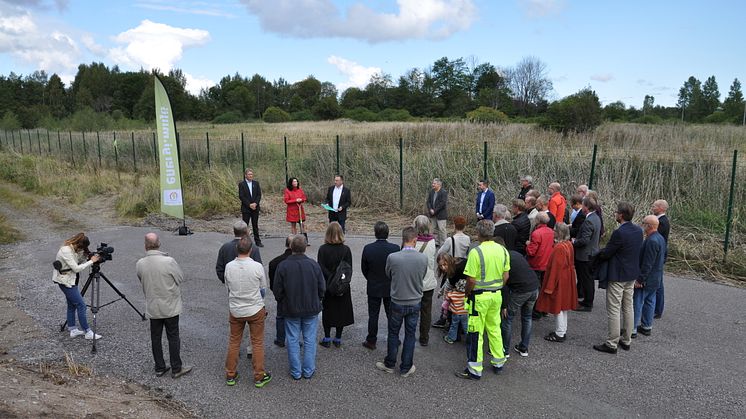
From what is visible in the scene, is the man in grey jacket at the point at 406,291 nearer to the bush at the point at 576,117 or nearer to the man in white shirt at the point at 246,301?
the man in white shirt at the point at 246,301

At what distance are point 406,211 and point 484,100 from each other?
44.2 metres

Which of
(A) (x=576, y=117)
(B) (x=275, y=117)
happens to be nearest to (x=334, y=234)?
(A) (x=576, y=117)

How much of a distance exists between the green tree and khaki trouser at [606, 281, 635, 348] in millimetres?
46068

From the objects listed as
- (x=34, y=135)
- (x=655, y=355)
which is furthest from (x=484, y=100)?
(x=655, y=355)

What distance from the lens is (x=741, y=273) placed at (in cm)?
870

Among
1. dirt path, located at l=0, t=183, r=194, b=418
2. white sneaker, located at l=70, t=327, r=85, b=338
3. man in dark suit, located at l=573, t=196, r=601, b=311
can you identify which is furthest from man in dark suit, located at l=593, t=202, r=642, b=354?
white sneaker, located at l=70, t=327, r=85, b=338

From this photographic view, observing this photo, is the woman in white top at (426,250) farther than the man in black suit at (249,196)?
No

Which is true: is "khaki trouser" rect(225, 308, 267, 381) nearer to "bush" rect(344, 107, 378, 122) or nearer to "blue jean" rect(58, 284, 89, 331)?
"blue jean" rect(58, 284, 89, 331)

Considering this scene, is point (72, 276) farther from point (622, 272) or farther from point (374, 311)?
point (622, 272)

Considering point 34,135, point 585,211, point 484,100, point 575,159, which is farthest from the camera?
point 484,100

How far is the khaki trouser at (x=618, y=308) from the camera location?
18.6 ft

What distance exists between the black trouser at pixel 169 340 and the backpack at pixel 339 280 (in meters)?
1.59

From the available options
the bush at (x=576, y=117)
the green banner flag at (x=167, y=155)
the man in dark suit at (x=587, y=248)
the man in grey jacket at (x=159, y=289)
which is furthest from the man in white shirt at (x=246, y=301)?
the bush at (x=576, y=117)

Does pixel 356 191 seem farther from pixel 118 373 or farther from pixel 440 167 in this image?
pixel 118 373
